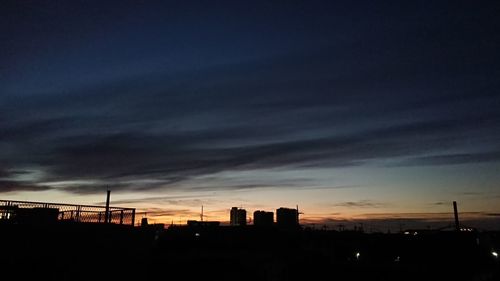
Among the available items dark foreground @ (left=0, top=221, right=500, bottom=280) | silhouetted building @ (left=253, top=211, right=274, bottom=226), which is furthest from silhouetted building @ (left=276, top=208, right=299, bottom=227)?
dark foreground @ (left=0, top=221, right=500, bottom=280)

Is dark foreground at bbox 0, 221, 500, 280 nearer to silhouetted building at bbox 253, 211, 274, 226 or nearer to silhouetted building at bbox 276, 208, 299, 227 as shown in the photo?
silhouetted building at bbox 276, 208, 299, 227

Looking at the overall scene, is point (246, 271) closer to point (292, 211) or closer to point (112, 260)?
point (112, 260)

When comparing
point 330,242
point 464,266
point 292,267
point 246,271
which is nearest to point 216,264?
point 246,271

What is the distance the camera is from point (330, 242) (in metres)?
54.8

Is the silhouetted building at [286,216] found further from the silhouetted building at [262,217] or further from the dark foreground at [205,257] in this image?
the dark foreground at [205,257]

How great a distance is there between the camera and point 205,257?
3138 cm

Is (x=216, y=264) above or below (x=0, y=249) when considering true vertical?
below

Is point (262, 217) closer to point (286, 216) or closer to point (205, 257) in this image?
→ point (286, 216)

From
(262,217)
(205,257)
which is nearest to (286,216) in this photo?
(262,217)

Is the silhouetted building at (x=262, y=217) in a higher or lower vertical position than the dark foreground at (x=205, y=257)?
higher

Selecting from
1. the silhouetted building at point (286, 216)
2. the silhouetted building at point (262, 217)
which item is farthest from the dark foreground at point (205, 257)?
the silhouetted building at point (262, 217)

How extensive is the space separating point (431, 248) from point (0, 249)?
45.8 metres

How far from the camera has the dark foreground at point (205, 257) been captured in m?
21.6

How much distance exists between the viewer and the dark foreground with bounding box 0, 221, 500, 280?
2158 centimetres
